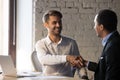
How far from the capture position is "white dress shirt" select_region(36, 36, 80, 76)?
2844mm

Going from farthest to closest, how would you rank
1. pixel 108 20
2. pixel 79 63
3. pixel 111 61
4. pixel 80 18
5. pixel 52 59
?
pixel 80 18
pixel 52 59
pixel 79 63
pixel 108 20
pixel 111 61

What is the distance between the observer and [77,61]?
2.70 m

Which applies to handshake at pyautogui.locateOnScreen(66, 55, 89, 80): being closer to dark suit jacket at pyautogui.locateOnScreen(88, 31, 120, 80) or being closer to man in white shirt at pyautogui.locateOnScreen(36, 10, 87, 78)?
man in white shirt at pyautogui.locateOnScreen(36, 10, 87, 78)

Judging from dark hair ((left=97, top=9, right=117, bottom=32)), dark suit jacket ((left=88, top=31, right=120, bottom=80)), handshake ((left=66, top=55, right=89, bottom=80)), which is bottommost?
handshake ((left=66, top=55, right=89, bottom=80))

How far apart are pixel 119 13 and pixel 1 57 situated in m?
2.33

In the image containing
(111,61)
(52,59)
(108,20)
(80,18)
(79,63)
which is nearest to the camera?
(111,61)

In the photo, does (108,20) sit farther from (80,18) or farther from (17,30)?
(17,30)

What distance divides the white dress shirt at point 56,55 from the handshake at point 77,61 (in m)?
0.07

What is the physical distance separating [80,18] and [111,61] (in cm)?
213

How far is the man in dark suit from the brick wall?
1.68 meters

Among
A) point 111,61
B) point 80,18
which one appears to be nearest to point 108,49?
point 111,61

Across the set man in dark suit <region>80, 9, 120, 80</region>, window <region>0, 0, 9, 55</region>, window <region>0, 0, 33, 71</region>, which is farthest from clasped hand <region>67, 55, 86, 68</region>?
window <region>0, 0, 9, 55</region>

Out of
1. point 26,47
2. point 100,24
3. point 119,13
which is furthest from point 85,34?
point 100,24

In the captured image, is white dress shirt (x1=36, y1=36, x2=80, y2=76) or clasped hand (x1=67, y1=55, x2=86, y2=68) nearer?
clasped hand (x1=67, y1=55, x2=86, y2=68)
